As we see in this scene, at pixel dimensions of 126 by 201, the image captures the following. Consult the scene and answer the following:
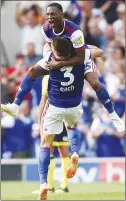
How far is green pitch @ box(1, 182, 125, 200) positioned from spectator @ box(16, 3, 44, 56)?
15.3 feet

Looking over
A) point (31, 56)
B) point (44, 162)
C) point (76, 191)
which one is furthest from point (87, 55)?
point (31, 56)

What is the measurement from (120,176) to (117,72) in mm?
2558

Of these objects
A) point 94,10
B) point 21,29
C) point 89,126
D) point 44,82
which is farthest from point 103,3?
point 44,82

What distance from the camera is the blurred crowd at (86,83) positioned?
18375 mm

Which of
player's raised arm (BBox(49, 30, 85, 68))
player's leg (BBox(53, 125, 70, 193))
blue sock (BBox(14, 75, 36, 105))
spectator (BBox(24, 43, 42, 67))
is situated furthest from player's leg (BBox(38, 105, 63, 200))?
spectator (BBox(24, 43, 42, 67))

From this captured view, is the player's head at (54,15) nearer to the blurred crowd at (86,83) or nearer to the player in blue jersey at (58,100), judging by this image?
the player in blue jersey at (58,100)

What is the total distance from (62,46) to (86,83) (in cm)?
722

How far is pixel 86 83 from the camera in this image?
19.2 m

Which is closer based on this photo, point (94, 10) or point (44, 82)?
point (44, 82)

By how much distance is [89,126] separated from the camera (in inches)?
725

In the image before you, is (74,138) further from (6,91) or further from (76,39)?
(6,91)

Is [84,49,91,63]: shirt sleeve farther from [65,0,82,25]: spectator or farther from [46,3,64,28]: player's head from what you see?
[65,0,82,25]: spectator

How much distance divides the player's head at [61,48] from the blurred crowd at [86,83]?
20.2ft

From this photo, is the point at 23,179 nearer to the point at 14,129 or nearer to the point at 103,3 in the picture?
the point at 14,129
